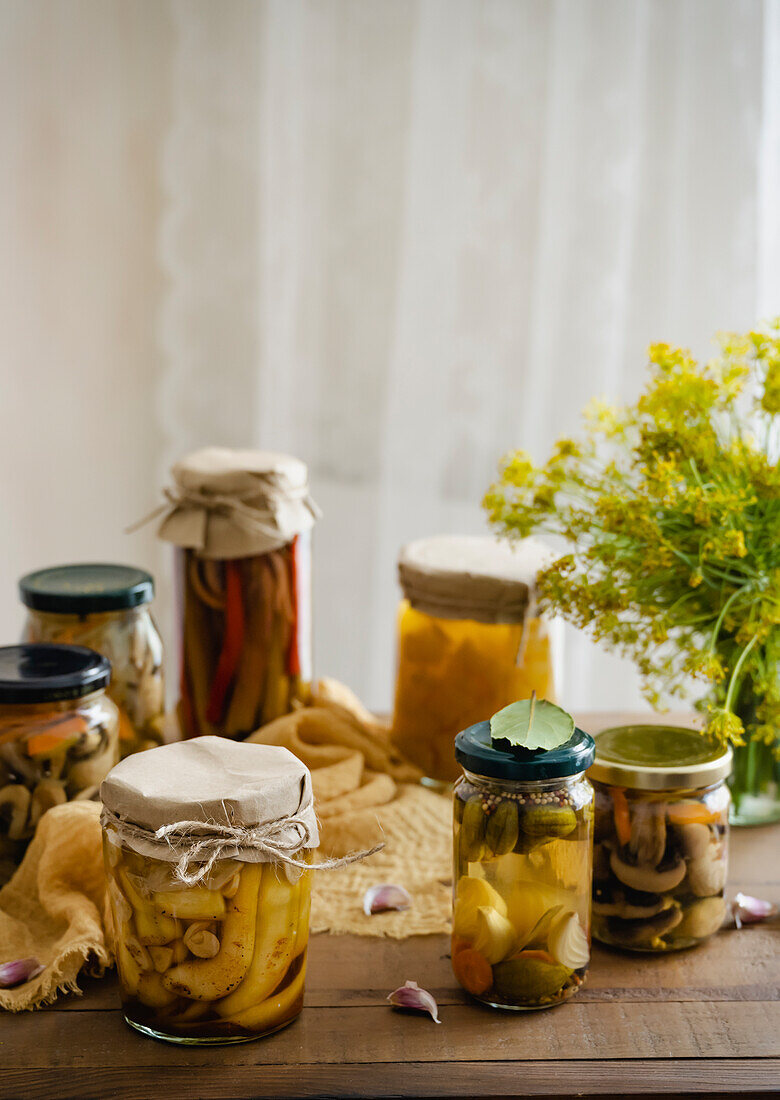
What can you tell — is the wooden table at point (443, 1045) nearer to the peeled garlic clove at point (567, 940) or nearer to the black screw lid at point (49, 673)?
the peeled garlic clove at point (567, 940)

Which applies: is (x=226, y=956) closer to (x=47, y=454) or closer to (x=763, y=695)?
(x=763, y=695)

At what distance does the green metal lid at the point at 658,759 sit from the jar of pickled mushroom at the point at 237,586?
33 centimetres

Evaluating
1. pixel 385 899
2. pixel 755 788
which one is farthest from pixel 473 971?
pixel 755 788

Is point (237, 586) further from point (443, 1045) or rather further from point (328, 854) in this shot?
point (443, 1045)

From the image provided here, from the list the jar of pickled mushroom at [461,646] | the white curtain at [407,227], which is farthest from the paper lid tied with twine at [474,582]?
the white curtain at [407,227]

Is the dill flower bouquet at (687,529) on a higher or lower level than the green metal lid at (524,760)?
higher

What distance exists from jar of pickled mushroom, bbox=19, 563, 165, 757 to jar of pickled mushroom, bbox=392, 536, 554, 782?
0.23m

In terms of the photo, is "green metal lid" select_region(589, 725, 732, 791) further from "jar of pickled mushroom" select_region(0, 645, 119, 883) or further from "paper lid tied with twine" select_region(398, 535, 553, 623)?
"jar of pickled mushroom" select_region(0, 645, 119, 883)

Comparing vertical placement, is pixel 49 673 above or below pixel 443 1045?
above

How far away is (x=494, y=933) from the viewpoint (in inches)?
26.6

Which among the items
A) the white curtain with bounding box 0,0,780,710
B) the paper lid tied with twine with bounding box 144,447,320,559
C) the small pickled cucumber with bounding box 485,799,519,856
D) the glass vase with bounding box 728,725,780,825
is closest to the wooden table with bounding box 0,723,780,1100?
the small pickled cucumber with bounding box 485,799,519,856

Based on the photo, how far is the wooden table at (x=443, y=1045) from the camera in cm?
62

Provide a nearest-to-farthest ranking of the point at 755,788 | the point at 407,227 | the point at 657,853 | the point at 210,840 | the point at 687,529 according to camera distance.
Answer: the point at 210,840 → the point at 657,853 → the point at 687,529 → the point at 755,788 → the point at 407,227

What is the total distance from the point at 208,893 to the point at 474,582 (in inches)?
16.5
